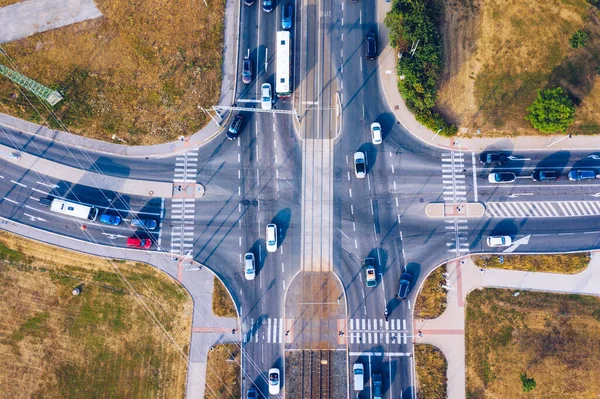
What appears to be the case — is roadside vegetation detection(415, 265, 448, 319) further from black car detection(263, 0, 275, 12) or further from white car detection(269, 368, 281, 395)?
black car detection(263, 0, 275, 12)

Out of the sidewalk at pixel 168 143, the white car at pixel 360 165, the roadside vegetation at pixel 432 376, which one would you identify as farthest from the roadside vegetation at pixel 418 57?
the roadside vegetation at pixel 432 376

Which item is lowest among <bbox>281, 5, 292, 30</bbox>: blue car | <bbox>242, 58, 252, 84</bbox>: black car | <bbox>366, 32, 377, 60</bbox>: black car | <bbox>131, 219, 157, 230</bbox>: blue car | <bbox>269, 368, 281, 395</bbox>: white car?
<bbox>269, 368, 281, 395</bbox>: white car

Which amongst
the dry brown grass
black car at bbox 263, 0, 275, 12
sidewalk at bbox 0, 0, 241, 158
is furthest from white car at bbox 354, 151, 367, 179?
the dry brown grass

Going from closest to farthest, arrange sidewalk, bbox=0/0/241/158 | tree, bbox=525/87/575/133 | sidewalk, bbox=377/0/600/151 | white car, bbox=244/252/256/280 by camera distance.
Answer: tree, bbox=525/87/575/133
white car, bbox=244/252/256/280
sidewalk, bbox=377/0/600/151
sidewalk, bbox=0/0/241/158

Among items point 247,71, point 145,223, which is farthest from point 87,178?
point 247,71

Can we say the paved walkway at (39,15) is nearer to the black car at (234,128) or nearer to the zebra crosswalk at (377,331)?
the black car at (234,128)

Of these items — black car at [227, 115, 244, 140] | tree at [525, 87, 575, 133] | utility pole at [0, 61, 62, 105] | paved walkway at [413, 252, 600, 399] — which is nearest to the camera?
tree at [525, 87, 575, 133]
